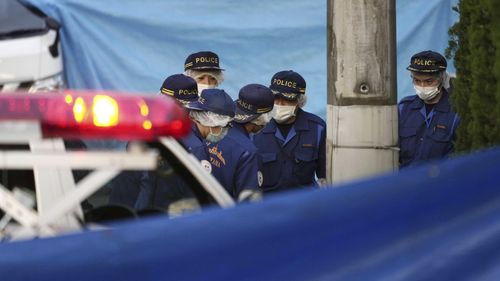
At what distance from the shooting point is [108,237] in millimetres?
2766

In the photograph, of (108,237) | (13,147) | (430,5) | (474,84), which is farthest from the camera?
(430,5)

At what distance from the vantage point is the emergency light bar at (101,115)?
286 centimetres

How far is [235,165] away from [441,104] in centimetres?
255

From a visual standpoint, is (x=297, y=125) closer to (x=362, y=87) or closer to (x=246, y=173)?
(x=246, y=173)

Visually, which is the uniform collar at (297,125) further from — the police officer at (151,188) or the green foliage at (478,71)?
the green foliage at (478,71)

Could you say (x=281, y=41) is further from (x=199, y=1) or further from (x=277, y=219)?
(x=277, y=219)

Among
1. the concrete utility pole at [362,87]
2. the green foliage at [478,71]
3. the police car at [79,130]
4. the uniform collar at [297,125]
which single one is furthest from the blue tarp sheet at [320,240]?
the uniform collar at [297,125]

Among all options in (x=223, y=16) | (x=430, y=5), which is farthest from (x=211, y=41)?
(x=430, y=5)

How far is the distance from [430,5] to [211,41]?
2.14m

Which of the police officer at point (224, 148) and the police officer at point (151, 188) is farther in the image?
the police officer at point (224, 148)

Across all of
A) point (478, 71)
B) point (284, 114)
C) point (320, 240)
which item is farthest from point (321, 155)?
point (320, 240)

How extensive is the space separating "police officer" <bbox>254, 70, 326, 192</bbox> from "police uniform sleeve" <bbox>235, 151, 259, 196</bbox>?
105 centimetres

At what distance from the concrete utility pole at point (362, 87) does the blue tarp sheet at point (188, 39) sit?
5214 millimetres

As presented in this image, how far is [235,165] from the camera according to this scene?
677 centimetres
